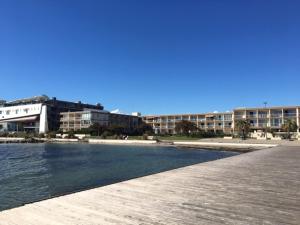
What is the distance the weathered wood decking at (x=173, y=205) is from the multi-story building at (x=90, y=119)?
12581cm

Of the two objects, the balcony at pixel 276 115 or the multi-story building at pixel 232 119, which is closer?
the multi-story building at pixel 232 119

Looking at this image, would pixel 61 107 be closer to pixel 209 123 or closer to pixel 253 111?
pixel 209 123

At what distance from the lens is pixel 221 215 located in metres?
8.26

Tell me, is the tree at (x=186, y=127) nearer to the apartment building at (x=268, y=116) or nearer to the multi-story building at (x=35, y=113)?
the apartment building at (x=268, y=116)

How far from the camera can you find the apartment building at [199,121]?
129875 millimetres

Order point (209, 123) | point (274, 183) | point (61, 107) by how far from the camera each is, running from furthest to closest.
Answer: point (61, 107) < point (209, 123) < point (274, 183)

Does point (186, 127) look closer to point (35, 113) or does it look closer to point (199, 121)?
point (199, 121)

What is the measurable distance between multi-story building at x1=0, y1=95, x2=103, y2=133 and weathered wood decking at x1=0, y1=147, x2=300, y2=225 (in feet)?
471

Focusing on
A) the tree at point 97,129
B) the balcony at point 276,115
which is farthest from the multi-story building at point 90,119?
the balcony at point 276,115

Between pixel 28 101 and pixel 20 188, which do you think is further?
pixel 28 101

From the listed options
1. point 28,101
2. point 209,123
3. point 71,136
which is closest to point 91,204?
point 71,136

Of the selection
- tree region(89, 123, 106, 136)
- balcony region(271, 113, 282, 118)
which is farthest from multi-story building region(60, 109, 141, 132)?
balcony region(271, 113, 282, 118)

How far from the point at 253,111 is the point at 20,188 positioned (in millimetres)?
109943

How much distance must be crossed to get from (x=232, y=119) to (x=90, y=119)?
6465 cm
